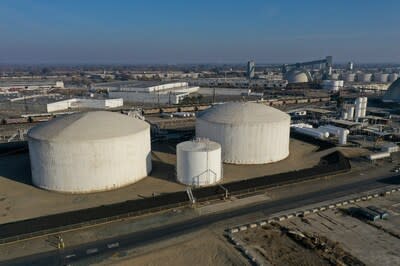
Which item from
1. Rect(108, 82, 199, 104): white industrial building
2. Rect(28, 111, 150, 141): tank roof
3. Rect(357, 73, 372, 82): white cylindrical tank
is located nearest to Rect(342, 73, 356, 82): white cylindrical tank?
Rect(357, 73, 372, 82): white cylindrical tank

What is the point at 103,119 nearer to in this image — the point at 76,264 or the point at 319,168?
the point at 76,264

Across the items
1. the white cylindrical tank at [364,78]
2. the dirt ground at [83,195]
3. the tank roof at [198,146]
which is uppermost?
the white cylindrical tank at [364,78]

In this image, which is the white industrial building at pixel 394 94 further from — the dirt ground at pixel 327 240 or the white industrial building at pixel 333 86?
the dirt ground at pixel 327 240

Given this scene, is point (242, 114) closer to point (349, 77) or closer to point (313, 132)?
point (313, 132)

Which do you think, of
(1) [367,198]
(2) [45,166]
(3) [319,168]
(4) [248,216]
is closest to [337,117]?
(3) [319,168]

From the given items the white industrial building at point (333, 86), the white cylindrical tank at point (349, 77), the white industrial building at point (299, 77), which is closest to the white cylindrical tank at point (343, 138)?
the white industrial building at point (333, 86)

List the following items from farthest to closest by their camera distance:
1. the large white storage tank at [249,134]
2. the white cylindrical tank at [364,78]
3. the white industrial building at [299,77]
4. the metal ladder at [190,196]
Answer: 1. the white cylindrical tank at [364,78]
2. the white industrial building at [299,77]
3. the large white storage tank at [249,134]
4. the metal ladder at [190,196]

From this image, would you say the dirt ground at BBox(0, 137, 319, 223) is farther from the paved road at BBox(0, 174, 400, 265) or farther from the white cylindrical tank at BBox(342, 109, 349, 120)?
the white cylindrical tank at BBox(342, 109, 349, 120)
